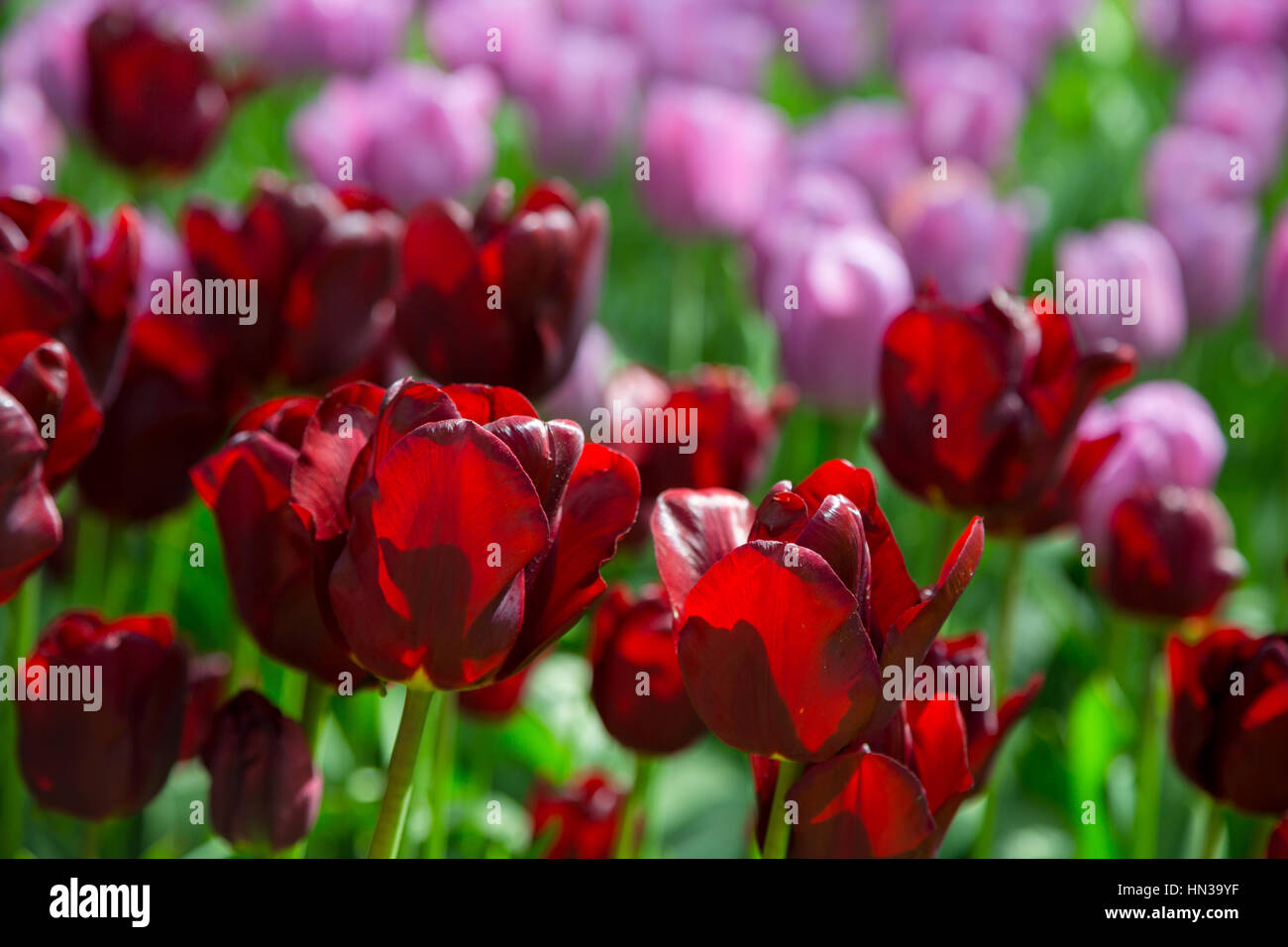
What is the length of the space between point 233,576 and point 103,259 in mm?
208

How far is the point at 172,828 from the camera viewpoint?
1041 mm

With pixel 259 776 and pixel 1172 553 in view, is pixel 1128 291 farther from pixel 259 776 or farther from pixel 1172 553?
pixel 259 776

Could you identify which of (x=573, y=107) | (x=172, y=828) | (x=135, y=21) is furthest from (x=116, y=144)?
(x=573, y=107)

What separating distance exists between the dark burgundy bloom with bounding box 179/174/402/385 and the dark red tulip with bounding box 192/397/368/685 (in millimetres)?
238

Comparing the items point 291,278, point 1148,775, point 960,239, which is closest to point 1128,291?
point 960,239

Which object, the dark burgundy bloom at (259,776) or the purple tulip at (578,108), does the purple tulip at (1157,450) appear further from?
the purple tulip at (578,108)

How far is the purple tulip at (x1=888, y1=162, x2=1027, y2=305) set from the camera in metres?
1.45

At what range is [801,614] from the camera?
0.52 meters

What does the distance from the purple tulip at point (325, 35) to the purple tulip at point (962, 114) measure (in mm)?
871

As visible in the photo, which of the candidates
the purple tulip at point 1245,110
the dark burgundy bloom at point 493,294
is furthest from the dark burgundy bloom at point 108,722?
the purple tulip at point 1245,110

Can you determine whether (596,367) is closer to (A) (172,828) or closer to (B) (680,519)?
(A) (172,828)

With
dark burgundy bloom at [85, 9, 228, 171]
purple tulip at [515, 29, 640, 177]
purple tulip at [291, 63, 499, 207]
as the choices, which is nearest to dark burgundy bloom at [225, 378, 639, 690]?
dark burgundy bloom at [85, 9, 228, 171]

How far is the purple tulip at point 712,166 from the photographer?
181 centimetres

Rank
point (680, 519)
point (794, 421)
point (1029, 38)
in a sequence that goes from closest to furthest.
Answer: point (680, 519) → point (794, 421) → point (1029, 38)
